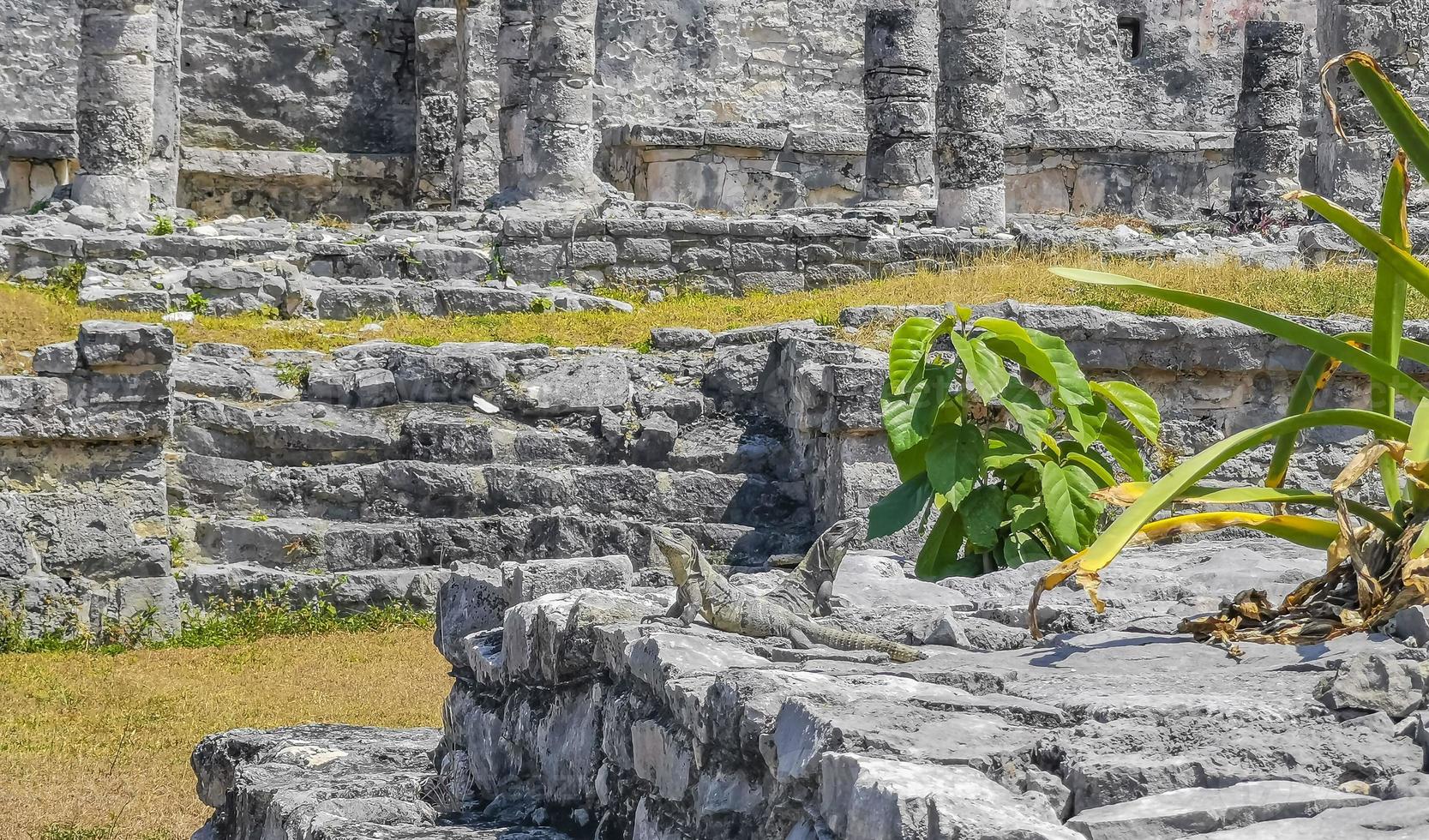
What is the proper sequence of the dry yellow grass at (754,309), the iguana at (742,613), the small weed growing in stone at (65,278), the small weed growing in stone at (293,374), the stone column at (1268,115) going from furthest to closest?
the stone column at (1268,115), the small weed growing in stone at (65,278), the dry yellow grass at (754,309), the small weed growing in stone at (293,374), the iguana at (742,613)

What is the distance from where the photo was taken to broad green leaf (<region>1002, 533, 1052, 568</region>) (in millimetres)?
3990

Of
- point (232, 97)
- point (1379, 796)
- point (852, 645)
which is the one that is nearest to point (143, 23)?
point (232, 97)

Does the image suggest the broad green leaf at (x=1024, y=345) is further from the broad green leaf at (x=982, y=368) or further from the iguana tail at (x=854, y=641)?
the iguana tail at (x=854, y=641)

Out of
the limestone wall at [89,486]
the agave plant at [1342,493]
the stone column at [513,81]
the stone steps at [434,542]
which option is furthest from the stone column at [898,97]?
the agave plant at [1342,493]

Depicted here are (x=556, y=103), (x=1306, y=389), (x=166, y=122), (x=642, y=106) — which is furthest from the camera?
(x=642, y=106)

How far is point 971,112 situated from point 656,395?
790 centimetres

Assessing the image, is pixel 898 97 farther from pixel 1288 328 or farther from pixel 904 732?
pixel 904 732

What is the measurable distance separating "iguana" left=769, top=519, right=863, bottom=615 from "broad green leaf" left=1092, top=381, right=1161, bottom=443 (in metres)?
1.17

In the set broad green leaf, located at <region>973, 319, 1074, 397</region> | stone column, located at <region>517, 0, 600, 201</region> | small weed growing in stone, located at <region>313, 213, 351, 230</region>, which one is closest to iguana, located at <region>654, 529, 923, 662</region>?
broad green leaf, located at <region>973, 319, 1074, 397</region>

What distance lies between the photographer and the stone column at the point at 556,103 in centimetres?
1497

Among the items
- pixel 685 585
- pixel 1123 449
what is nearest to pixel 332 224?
pixel 1123 449

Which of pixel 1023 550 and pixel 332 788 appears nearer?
pixel 332 788

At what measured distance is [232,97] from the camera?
1912 centimetres

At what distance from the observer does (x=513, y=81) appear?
15.4 m
